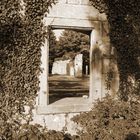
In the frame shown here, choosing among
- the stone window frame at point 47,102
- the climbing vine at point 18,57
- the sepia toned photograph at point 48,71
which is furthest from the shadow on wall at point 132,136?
the climbing vine at point 18,57

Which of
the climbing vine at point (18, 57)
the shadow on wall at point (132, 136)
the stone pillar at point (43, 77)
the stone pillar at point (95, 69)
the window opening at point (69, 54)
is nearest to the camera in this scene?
the shadow on wall at point (132, 136)

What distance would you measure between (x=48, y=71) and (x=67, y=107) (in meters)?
1.01

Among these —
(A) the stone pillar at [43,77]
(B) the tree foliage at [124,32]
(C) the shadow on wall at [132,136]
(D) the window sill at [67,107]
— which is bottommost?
(C) the shadow on wall at [132,136]

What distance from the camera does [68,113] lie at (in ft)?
26.5

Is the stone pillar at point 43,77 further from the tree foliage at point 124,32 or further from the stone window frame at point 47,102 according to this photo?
the tree foliage at point 124,32

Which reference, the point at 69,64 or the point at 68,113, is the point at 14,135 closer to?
the point at 68,113

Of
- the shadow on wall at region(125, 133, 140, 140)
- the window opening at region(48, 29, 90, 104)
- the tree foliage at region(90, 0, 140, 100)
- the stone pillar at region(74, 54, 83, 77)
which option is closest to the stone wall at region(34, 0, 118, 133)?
the tree foliage at region(90, 0, 140, 100)

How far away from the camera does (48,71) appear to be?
8.04m

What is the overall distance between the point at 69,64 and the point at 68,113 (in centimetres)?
1842

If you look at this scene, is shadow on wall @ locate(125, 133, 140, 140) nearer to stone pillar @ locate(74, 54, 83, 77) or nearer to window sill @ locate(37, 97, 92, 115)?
window sill @ locate(37, 97, 92, 115)

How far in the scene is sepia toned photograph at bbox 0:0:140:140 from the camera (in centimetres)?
732

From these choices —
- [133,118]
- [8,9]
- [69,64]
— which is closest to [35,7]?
[8,9]

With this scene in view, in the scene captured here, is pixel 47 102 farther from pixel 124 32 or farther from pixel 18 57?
pixel 124 32

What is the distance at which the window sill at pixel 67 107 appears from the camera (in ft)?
25.5
